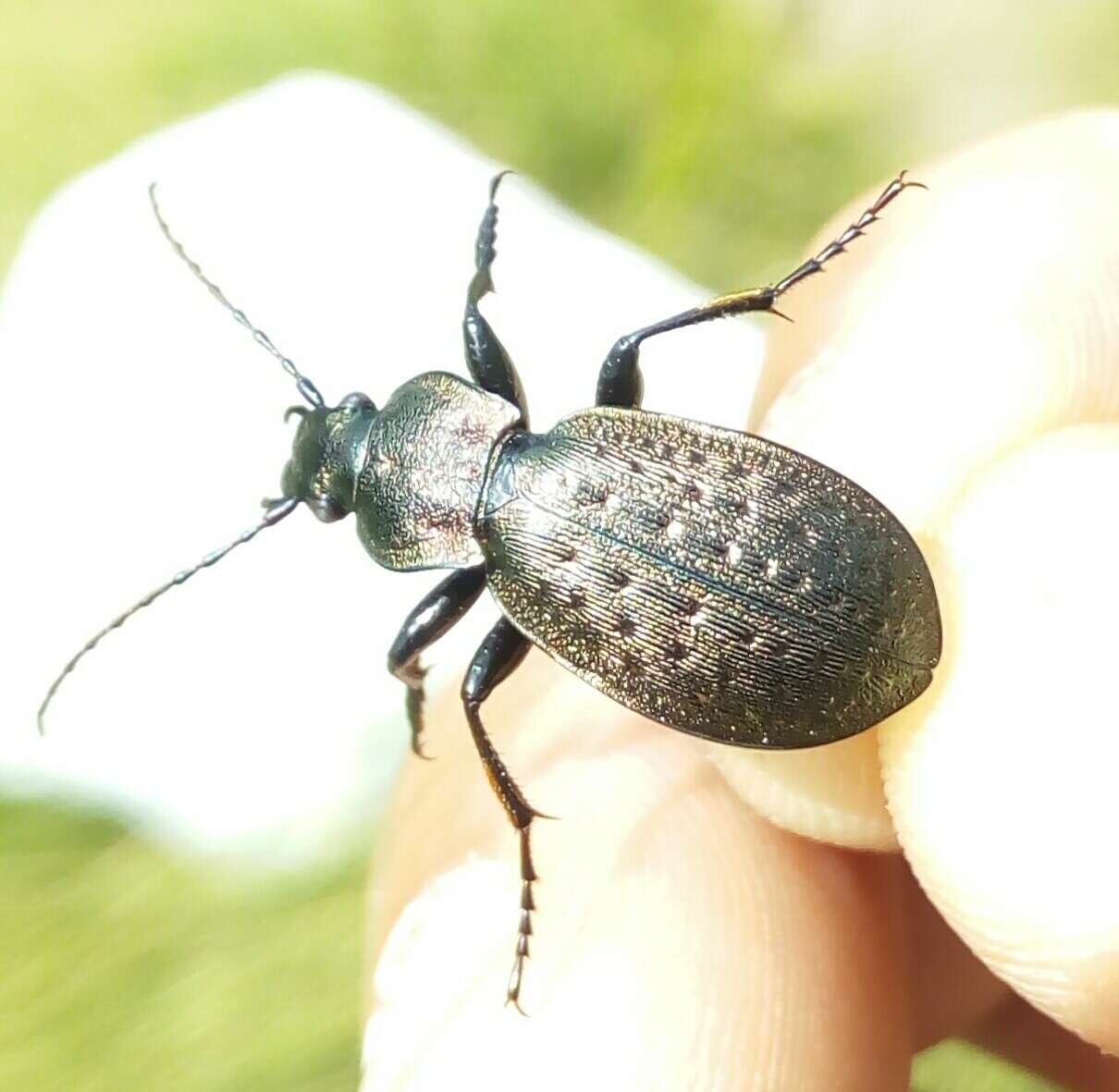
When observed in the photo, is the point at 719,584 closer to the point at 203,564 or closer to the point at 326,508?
the point at 326,508

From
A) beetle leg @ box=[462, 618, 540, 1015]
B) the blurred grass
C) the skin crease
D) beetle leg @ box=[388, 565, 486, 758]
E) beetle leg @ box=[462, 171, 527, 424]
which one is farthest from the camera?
the blurred grass

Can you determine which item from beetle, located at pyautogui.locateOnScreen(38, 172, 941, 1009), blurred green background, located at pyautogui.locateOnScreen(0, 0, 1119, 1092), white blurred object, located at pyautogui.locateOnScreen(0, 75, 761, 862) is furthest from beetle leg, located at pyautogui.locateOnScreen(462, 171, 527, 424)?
blurred green background, located at pyautogui.locateOnScreen(0, 0, 1119, 1092)

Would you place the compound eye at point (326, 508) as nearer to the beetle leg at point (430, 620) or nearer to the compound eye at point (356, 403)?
the compound eye at point (356, 403)

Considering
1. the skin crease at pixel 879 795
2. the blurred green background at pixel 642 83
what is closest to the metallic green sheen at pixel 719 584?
the skin crease at pixel 879 795

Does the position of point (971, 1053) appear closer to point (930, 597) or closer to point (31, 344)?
point (930, 597)

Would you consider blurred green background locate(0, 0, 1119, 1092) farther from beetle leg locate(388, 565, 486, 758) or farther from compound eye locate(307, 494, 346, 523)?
beetle leg locate(388, 565, 486, 758)

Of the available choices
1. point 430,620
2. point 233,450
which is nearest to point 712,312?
point 430,620
